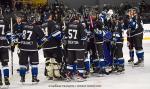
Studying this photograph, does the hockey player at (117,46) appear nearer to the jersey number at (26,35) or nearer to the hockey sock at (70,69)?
the hockey sock at (70,69)

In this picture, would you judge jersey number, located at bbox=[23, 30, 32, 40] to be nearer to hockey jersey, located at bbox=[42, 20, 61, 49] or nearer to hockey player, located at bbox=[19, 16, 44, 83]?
hockey player, located at bbox=[19, 16, 44, 83]

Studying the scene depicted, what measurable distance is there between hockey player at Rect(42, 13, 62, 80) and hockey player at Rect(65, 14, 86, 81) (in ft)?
0.76

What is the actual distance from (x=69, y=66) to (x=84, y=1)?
1489 cm

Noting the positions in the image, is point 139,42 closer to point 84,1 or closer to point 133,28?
point 133,28

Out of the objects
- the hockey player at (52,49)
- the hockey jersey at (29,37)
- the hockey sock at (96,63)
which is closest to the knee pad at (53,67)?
the hockey player at (52,49)

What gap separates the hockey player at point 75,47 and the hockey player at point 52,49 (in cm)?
23

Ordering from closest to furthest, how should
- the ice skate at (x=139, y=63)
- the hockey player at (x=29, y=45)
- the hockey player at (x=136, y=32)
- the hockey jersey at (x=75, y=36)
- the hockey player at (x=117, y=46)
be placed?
the hockey player at (x=29, y=45) → the hockey jersey at (x=75, y=36) → the hockey player at (x=117, y=46) → the hockey player at (x=136, y=32) → the ice skate at (x=139, y=63)

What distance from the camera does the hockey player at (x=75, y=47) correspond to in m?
9.44

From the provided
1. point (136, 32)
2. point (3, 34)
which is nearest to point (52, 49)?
point (3, 34)

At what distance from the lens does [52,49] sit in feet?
31.6

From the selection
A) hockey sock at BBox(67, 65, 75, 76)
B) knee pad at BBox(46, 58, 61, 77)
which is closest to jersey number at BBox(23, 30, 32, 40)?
knee pad at BBox(46, 58, 61, 77)

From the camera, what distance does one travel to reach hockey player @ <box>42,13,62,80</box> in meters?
9.55

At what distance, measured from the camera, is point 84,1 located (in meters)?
24.2

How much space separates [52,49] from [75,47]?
1.65ft
